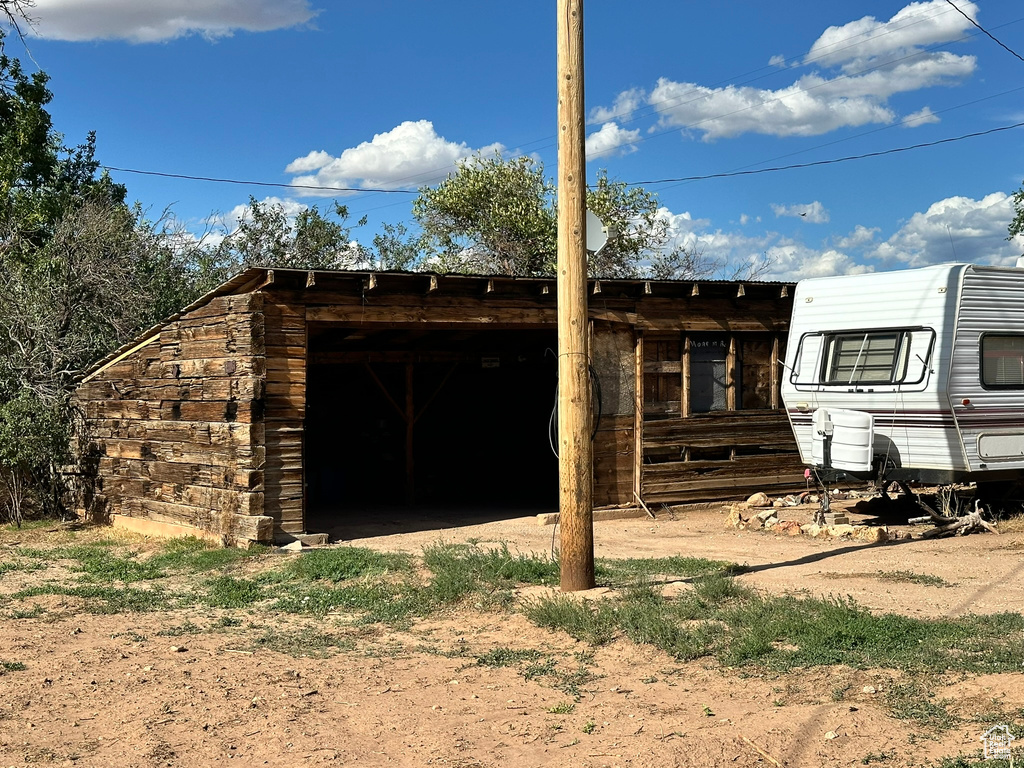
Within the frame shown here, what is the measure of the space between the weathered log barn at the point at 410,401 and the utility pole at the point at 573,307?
148 centimetres

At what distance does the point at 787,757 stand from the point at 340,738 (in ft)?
7.55

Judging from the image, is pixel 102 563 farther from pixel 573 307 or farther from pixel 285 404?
pixel 573 307

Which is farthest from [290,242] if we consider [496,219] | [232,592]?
[232,592]

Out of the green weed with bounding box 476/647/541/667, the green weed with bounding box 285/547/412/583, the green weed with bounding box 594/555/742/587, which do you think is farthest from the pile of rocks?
the green weed with bounding box 476/647/541/667

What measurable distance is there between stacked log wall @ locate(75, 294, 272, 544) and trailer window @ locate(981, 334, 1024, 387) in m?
8.64

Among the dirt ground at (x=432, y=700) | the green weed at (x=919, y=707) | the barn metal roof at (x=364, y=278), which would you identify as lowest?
the dirt ground at (x=432, y=700)

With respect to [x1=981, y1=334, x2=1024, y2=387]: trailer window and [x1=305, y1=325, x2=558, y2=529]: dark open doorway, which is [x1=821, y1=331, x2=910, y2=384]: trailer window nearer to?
[x1=981, y1=334, x2=1024, y2=387]: trailer window

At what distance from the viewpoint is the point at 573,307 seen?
8242 mm

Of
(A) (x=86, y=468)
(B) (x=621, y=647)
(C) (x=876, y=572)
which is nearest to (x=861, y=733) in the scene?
(B) (x=621, y=647)

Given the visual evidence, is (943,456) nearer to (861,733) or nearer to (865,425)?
(865,425)

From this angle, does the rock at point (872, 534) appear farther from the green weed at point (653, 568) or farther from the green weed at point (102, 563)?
the green weed at point (102, 563)

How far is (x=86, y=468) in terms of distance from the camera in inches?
581

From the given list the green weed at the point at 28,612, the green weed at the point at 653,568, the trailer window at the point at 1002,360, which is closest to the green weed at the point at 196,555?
the green weed at the point at 28,612

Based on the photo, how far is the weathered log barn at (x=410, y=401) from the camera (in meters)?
11.9
